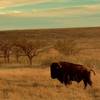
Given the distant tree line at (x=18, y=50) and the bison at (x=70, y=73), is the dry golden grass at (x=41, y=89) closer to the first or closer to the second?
the bison at (x=70, y=73)

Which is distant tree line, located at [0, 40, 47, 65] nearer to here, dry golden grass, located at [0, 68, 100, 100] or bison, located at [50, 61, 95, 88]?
dry golden grass, located at [0, 68, 100, 100]

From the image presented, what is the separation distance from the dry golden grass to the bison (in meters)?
0.25

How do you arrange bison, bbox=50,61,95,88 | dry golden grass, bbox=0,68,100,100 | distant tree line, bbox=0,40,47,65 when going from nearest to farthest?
1. dry golden grass, bbox=0,68,100,100
2. bison, bbox=50,61,95,88
3. distant tree line, bbox=0,40,47,65

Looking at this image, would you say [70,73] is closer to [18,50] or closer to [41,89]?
[41,89]

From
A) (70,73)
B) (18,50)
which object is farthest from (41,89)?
(18,50)

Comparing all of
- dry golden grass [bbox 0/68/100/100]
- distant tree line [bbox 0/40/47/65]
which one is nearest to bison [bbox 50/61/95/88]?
dry golden grass [bbox 0/68/100/100]

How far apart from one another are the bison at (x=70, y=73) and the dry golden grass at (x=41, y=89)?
0.81ft

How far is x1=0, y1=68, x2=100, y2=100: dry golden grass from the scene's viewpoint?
14.2m

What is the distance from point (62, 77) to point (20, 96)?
12.7 ft

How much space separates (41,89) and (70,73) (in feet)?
7.69

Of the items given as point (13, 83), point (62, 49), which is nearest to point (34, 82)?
point (13, 83)

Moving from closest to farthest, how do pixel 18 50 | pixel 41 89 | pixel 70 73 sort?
1. pixel 41 89
2. pixel 70 73
3. pixel 18 50

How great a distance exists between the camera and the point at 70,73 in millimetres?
17766

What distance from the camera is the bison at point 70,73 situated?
1734 centimetres
